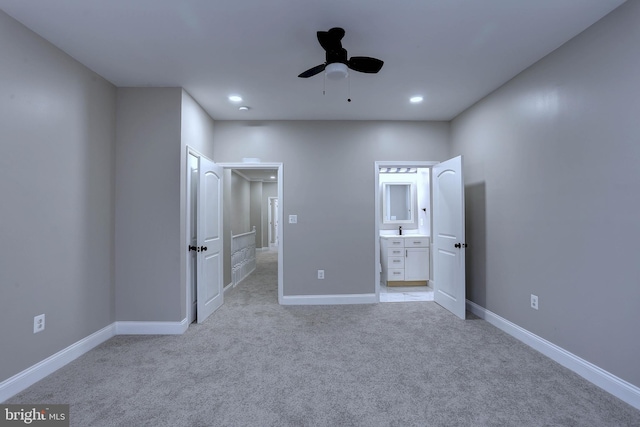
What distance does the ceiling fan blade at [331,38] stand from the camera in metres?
2.03

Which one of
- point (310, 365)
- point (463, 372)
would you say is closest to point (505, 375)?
point (463, 372)

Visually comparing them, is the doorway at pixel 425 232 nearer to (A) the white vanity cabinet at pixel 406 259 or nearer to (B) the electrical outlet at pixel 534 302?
(A) the white vanity cabinet at pixel 406 259

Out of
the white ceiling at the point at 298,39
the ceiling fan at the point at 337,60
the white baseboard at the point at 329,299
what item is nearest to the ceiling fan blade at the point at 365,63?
the ceiling fan at the point at 337,60

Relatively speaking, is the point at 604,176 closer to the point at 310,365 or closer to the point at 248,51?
the point at 310,365

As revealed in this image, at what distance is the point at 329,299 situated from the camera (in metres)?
4.07

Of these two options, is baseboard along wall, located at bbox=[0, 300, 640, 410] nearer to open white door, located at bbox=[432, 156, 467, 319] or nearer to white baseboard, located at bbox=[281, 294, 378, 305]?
open white door, located at bbox=[432, 156, 467, 319]

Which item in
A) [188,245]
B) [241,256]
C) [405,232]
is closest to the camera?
[188,245]

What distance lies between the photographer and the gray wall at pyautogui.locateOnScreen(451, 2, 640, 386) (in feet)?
6.27

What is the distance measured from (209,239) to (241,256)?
2.12 m

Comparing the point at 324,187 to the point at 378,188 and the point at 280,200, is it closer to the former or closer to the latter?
the point at 280,200

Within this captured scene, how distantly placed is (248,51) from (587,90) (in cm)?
264

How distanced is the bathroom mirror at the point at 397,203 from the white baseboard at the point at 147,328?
3866 mm

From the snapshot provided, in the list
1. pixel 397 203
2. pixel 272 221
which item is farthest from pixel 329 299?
pixel 272 221

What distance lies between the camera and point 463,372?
7.45ft
